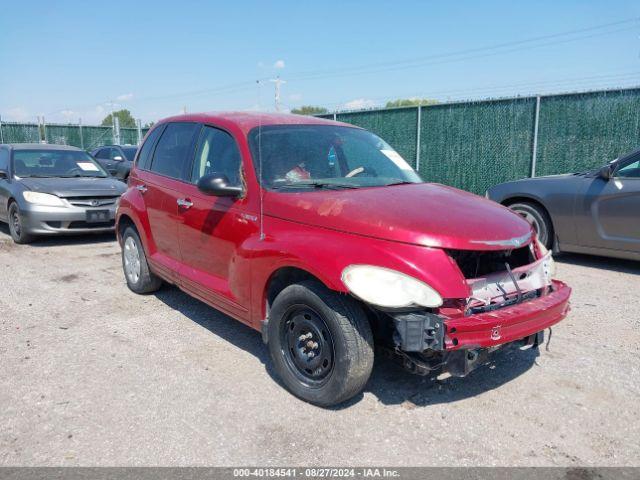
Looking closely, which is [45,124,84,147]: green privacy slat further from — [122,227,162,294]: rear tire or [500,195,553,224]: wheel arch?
[500,195,553,224]: wheel arch

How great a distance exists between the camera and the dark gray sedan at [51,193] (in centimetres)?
810

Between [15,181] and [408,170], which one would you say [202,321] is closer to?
[408,170]

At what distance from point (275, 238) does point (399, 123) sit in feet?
34.6

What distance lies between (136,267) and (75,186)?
367cm

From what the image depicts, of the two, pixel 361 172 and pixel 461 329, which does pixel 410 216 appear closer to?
pixel 461 329

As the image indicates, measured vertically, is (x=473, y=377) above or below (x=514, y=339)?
below

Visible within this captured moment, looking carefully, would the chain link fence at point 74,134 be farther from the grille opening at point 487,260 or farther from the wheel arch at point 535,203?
the grille opening at point 487,260

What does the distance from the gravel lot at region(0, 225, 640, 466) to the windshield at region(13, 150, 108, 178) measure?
4.65 meters

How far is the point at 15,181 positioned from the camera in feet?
28.2

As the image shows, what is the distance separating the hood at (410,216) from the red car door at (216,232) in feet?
1.27

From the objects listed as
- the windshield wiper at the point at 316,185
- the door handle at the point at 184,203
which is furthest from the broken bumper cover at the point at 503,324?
the door handle at the point at 184,203

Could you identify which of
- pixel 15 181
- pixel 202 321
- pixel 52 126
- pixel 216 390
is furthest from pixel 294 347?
pixel 52 126

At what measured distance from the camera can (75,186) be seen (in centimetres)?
843

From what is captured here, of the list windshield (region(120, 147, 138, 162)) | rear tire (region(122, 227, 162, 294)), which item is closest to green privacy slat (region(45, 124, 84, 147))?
windshield (region(120, 147, 138, 162))
